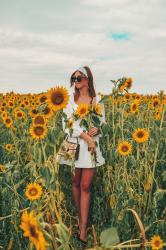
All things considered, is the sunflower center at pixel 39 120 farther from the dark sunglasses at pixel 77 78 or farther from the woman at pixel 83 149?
the dark sunglasses at pixel 77 78

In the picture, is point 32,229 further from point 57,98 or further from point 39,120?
point 39,120

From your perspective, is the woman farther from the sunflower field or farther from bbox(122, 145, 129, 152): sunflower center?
bbox(122, 145, 129, 152): sunflower center

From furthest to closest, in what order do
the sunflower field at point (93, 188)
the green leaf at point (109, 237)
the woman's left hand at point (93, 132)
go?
the woman's left hand at point (93, 132) < the sunflower field at point (93, 188) < the green leaf at point (109, 237)

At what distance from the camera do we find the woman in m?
3.54

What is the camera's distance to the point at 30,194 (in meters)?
2.68

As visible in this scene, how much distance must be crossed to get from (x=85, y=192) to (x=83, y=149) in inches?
14.4

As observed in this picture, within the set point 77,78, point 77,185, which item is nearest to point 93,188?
point 77,185

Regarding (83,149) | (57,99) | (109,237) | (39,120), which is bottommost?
(109,237)

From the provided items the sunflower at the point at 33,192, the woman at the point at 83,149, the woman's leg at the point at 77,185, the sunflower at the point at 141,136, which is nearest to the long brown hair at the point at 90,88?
the woman at the point at 83,149

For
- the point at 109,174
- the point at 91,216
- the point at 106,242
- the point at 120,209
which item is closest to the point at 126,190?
the point at 120,209

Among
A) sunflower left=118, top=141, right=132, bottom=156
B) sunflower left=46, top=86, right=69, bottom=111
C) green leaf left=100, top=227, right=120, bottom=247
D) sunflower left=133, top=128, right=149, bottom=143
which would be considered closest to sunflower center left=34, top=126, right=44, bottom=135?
sunflower left=46, top=86, right=69, bottom=111

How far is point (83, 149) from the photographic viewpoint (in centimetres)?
358

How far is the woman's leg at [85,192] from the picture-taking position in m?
3.59

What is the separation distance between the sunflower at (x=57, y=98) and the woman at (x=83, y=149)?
77cm
